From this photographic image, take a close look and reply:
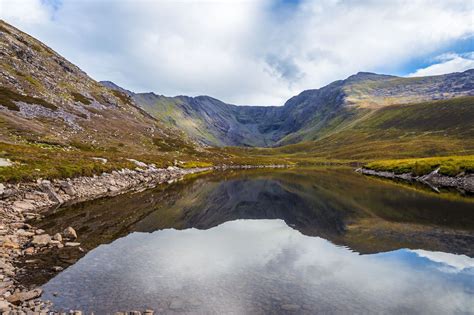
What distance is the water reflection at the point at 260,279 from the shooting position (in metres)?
15.2

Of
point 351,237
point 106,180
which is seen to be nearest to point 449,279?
point 351,237

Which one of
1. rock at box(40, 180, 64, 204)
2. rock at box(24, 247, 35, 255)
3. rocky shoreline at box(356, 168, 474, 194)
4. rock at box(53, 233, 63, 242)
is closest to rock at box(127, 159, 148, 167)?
rock at box(40, 180, 64, 204)

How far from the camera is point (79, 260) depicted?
66.6 feet

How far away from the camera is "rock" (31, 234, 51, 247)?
21750 millimetres

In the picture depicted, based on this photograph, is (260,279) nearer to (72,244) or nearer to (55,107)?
(72,244)

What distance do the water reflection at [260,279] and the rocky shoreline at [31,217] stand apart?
1.43m

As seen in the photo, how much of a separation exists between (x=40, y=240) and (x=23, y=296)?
8.59 metres

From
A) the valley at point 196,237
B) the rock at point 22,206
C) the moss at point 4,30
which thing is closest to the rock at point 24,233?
the valley at point 196,237

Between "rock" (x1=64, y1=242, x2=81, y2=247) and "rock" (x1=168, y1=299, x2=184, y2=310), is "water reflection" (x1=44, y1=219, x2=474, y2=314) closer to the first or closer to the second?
"rock" (x1=168, y1=299, x2=184, y2=310)

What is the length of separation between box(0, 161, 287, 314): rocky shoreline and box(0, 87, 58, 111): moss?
51.3 metres

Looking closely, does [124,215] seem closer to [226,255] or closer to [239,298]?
[226,255]

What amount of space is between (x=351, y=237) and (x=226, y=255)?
42.0ft

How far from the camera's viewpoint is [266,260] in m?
22.3

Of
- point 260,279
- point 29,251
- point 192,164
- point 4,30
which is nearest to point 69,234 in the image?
point 29,251
